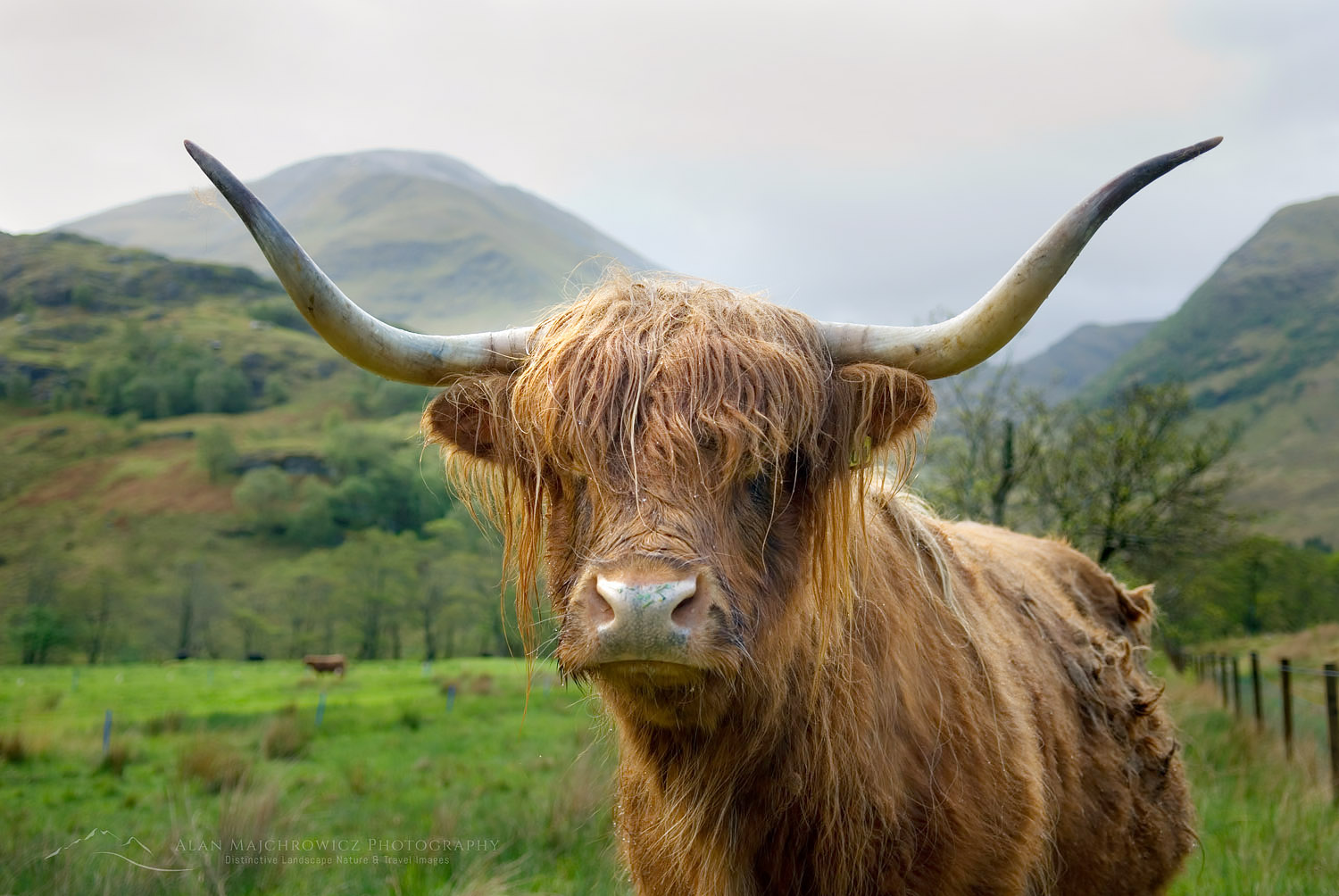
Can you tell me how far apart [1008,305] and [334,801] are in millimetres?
9822

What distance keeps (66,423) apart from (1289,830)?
76.2ft

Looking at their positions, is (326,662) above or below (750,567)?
below

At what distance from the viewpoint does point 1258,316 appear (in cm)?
12488

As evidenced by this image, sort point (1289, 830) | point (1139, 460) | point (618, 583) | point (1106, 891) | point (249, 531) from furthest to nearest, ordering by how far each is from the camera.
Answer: point (249, 531)
point (1139, 460)
point (1289, 830)
point (1106, 891)
point (618, 583)

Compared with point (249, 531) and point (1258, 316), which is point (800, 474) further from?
point (1258, 316)

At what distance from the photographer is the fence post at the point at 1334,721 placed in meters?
→ 6.98

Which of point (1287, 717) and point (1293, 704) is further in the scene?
point (1293, 704)

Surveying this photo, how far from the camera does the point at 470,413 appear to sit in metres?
2.57

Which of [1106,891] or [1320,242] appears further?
[1320,242]

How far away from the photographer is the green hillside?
10258 mm

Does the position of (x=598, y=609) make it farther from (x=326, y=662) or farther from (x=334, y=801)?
(x=326, y=662)

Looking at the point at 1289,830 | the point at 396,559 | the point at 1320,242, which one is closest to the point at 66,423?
the point at 396,559

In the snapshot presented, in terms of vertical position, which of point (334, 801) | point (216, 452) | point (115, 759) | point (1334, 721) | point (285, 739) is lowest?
point (216, 452)

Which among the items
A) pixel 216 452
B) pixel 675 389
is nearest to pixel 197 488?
pixel 216 452
